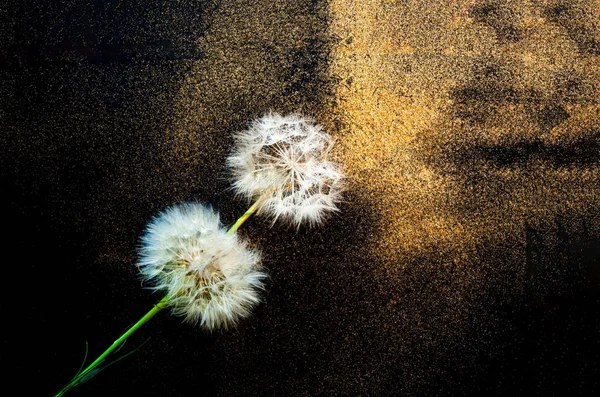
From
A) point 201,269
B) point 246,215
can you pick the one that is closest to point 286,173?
point 246,215

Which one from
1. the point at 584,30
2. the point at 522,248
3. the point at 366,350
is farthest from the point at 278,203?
the point at 584,30

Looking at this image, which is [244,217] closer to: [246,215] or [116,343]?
[246,215]

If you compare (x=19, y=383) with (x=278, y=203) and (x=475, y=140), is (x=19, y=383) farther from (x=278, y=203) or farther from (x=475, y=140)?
(x=475, y=140)

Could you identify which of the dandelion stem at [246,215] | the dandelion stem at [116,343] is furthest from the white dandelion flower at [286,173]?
the dandelion stem at [116,343]

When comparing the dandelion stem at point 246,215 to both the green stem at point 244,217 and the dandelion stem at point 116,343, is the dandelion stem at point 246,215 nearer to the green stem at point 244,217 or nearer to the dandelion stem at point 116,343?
the green stem at point 244,217

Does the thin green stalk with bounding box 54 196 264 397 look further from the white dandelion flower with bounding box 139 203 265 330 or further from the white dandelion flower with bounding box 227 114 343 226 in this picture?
the white dandelion flower with bounding box 227 114 343 226

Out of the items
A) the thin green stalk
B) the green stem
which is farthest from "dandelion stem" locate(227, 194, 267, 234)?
the thin green stalk
